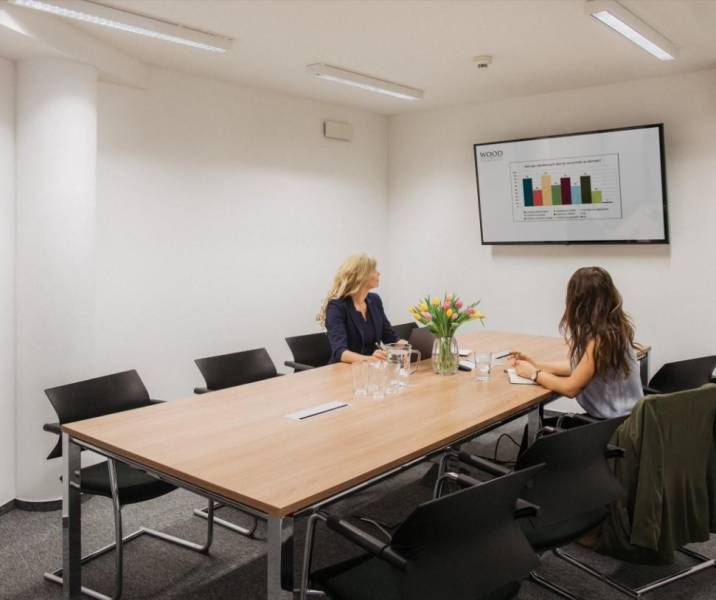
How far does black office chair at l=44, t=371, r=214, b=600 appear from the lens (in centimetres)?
271

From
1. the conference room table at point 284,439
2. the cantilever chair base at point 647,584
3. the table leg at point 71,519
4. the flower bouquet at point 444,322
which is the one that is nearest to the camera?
the conference room table at point 284,439

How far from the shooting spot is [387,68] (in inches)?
180

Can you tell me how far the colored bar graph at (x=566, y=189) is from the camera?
5.26 metres

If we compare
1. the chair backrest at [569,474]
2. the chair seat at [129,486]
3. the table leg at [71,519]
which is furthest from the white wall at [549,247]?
the table leg at [71,519]

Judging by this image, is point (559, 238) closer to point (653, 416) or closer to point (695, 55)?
point (695, 55)

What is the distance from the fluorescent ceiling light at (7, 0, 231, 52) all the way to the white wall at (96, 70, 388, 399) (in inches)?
32.9

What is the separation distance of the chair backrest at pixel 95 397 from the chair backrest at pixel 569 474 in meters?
1.84

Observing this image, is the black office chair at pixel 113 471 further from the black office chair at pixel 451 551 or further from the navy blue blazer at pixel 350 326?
the navy blue blazer at pixel 350 326

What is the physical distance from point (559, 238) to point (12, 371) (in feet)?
13.2

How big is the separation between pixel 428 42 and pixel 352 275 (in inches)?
57.6

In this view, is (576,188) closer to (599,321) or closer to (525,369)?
(525,369)

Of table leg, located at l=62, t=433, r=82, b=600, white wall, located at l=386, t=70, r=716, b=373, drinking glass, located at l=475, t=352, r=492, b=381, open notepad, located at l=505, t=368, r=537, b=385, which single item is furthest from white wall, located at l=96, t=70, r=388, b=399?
open notepad, located at l=505, t=368, r=537, b=385

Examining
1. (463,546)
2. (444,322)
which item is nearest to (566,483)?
(463,546)

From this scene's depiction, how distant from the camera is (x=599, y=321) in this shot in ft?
9.53
